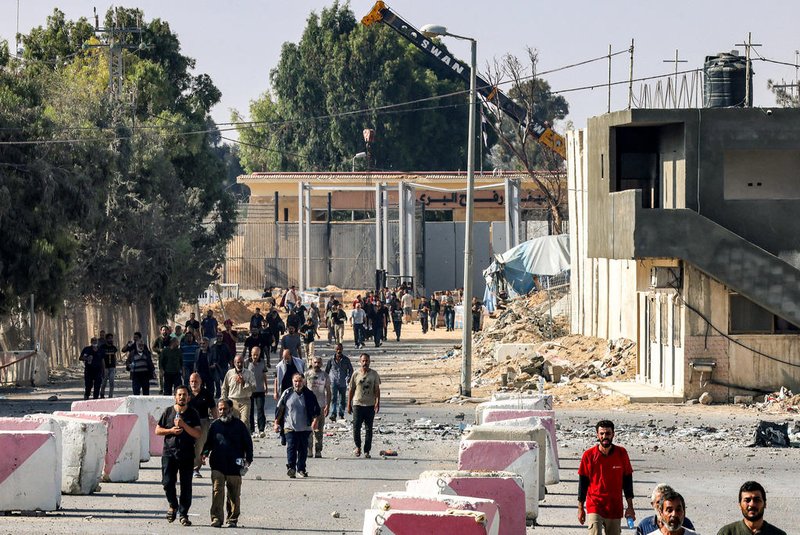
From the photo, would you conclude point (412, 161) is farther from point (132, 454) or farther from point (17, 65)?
point (132, 454)

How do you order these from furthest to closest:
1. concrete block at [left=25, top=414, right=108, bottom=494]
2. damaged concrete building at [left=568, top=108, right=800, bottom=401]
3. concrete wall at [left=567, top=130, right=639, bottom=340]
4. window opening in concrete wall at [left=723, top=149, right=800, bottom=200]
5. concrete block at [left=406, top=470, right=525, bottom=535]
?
1. concrete wall at [left=567, top=130, right=639, bottom=340]
2. window opening in concrete wall at [left=723, top=149, right=800, bottom=200]
3. damaged concrete building at [left=568, top=108, right=800, bottom=401]
4. concrete block at [left=25, top=414, right=108, bottom=494]
5. concrete block at [left=406, top=470, right=525, bottom=535]

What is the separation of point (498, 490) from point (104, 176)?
2453 cm

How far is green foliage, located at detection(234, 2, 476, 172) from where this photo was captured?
99.2 meters

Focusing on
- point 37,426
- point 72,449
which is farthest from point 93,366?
point 37,426

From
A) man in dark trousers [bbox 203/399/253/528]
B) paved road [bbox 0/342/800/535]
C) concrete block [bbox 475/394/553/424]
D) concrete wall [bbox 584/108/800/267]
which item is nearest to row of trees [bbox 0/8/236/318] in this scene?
paved road [bbox 0/342/800/535]

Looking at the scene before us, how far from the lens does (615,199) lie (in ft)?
105

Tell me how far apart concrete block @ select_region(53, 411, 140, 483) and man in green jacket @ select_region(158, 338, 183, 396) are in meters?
8.87

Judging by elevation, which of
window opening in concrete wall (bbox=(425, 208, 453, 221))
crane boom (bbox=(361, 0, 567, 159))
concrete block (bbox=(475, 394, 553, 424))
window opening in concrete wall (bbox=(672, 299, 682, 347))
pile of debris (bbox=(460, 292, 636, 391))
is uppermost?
crane boom (bbox=(361, 0, 567, 159))

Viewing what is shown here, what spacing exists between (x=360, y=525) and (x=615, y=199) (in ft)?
56.3

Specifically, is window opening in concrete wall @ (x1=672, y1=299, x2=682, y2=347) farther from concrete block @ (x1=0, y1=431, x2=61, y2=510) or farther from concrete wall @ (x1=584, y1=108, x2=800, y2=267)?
concrete block @ (x1=0, y1=431, x2=61, y2=510)

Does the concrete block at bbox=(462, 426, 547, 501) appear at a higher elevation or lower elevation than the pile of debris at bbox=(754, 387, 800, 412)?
higher

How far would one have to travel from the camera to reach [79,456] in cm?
1805

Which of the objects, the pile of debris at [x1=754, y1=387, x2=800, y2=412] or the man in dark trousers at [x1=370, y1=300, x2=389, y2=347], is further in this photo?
the man in dark trousers at [x1=370, y1=300, x2=389, y2=347]

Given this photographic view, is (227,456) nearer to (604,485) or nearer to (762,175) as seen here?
(604,485)
